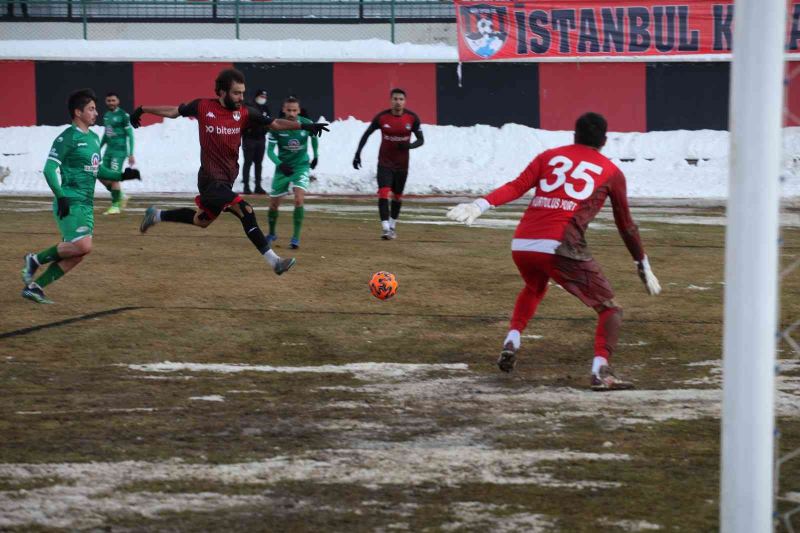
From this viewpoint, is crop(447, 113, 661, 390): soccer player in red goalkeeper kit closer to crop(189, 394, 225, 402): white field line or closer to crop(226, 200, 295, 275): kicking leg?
crop(189, 394, 225, 402): white field line

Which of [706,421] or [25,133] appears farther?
[25,133]

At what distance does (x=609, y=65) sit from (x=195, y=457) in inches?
997

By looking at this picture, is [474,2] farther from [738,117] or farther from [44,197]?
[738,117]

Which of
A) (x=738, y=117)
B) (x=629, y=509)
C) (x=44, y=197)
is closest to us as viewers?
(x=738, y=117)

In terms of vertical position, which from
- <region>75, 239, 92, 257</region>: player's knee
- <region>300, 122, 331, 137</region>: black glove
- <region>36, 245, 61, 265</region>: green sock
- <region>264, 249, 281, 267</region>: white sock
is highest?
<region>300, 122, 331, 137</region>: black glove

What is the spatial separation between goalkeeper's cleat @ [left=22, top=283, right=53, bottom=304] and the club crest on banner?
1851cm

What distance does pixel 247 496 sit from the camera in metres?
5.36

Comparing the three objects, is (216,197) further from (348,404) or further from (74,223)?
(348,404)

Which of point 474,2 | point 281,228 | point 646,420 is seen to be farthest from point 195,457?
point 474,2

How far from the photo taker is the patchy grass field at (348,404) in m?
5.26

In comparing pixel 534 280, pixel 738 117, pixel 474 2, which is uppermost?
pixel 474 2

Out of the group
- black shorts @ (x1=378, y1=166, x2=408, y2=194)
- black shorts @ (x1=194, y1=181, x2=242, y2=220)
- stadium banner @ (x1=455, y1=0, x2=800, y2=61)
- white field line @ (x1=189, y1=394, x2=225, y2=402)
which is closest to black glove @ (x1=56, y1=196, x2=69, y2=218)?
black shorts @ (x1=194, y1=181, x2=242, y2=220)

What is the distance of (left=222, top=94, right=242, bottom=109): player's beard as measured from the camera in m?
11.9

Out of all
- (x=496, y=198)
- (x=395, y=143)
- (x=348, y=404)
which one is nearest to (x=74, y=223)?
(x=348, y=404)
